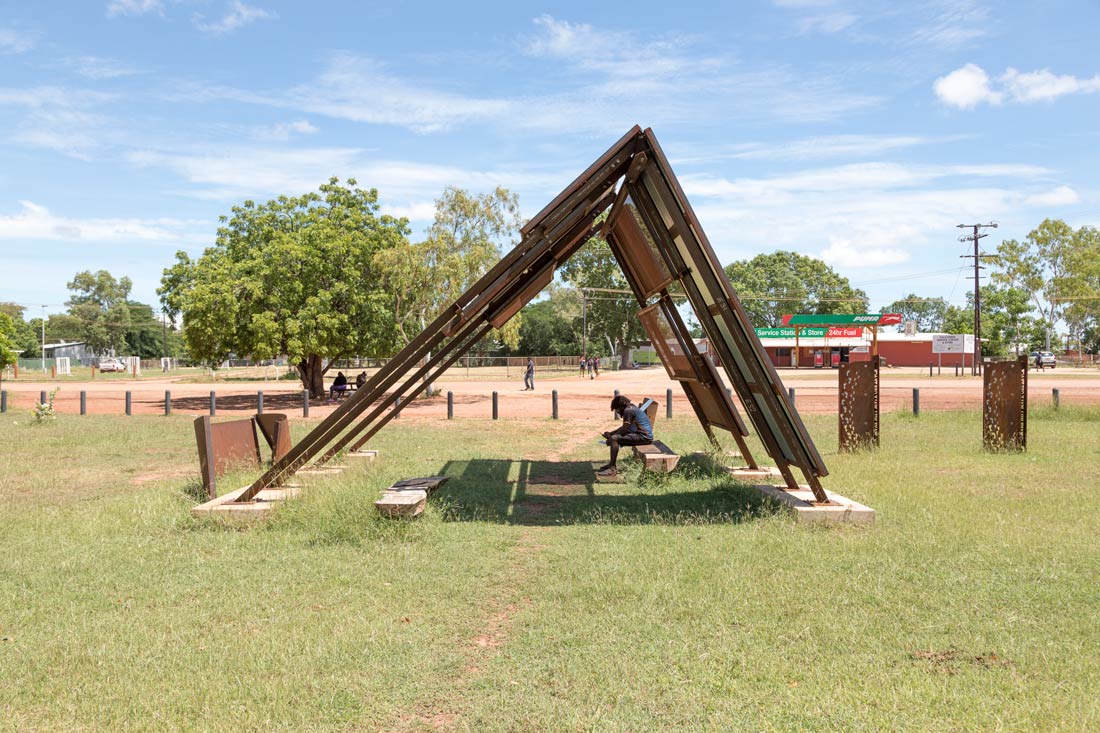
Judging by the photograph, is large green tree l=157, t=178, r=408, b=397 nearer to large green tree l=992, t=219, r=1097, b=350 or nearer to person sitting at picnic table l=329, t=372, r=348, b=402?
person sitting at picnic table l=329, t=372, r=348, b=402

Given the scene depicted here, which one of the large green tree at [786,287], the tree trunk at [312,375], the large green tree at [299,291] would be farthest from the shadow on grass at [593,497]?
the large green tree at [786,287]

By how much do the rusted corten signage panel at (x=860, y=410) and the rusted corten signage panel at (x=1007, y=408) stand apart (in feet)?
5.55

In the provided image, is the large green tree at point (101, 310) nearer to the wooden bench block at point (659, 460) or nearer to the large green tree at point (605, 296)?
the large green tree at point (605, 296)

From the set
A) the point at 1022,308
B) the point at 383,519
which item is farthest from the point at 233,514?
the point at 1022,308

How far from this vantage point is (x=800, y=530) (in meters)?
7.20

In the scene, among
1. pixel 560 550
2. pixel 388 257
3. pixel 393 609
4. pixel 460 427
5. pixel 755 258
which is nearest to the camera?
pixel 393 609

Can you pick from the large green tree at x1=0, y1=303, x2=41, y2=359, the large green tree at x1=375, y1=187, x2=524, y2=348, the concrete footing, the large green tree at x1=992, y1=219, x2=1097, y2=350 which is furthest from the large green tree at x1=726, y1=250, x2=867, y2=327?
the concrete footing

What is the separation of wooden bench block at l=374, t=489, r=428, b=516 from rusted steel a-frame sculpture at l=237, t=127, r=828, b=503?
3.47 ft

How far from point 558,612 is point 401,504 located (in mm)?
2828

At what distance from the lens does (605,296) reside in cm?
7912

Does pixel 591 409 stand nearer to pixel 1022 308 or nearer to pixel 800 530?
pixel 800 530

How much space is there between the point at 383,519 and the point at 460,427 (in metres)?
11.9

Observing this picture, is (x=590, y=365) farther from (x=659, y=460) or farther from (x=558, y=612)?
(x=558, y=612)

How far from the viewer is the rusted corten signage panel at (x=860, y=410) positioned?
1331 cm
